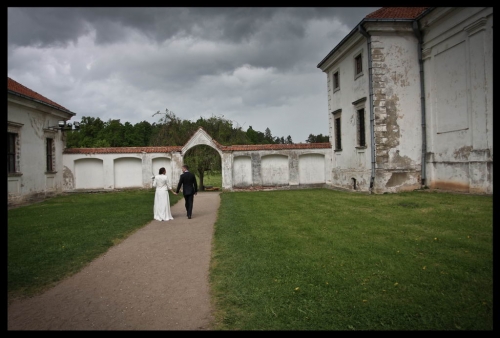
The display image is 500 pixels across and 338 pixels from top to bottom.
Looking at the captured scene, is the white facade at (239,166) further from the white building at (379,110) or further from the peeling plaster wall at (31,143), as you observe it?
the peeling plaster wall at (31,143)

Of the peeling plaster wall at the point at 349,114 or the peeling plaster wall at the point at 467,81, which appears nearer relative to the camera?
the peeling plaster wall at the point at 467,81

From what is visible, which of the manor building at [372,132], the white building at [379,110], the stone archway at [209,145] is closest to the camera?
the manor building at [372,132]

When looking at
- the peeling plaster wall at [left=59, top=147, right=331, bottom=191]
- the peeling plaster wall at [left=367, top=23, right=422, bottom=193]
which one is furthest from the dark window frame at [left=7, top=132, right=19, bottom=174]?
the peeling plaster wall at [left=59, top=147, right=331, bottom=191]

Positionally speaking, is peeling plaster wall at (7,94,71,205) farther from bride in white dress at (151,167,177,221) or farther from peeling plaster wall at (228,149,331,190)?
peeling plaster wall at (228,149,331,190)

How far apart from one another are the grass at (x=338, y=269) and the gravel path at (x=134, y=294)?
154 millimetres

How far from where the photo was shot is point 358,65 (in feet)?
51.1

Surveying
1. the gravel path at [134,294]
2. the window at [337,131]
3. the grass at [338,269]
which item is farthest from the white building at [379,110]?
the gravel path at [134,294]

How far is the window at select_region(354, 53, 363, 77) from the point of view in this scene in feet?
50.0

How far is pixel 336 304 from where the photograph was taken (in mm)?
3133

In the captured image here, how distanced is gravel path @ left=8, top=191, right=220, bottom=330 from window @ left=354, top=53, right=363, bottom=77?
40.1 feet

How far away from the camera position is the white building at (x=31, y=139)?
1.71m

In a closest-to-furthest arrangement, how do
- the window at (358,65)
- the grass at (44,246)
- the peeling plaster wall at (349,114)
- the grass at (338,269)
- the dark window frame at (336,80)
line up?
the grass at (44,246)
the grass at (338,269)
the peeling plaster wall at (349,114)
the window at (358,65)
the dark window frame at (336,80)

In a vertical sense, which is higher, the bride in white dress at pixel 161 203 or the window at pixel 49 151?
the window at pixel 49 151

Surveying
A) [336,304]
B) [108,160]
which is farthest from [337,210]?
[108,160]
